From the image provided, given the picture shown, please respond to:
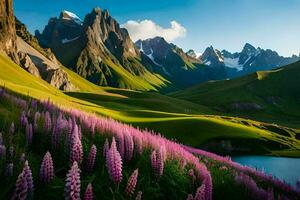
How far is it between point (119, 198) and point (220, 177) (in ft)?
13.6

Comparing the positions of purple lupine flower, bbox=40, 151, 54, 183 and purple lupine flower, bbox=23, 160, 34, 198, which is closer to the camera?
purple lupine flower, bbox=23, 160, 34, 198

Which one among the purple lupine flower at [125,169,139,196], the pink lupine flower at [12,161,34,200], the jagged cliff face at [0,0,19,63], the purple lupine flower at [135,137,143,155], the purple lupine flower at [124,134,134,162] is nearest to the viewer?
the pink lupine flower at [12,161,34,200]

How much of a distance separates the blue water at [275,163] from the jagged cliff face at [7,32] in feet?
425

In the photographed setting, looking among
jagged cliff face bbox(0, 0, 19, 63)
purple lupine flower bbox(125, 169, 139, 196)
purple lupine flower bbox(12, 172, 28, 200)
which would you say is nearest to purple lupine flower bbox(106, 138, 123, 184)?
purple lupine flower bbox(125, 169, 139, 196)

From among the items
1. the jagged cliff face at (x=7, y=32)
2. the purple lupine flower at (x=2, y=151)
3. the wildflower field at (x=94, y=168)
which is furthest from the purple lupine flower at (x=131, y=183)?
the jagged cliff face at (x=7, y=32)

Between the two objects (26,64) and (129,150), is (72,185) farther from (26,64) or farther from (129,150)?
(26,64)

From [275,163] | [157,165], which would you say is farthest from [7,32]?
[157,165]

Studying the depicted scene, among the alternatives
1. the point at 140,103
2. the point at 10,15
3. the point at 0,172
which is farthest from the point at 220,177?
the point at 10,15

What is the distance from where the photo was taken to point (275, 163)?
7319cm

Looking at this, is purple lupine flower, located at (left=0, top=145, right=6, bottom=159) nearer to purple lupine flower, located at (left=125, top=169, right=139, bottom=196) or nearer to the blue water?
purple lupine flower, located at (left=125, top=169, right=139, bottom=196)

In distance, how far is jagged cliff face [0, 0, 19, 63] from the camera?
175137mm

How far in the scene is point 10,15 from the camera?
649 ft

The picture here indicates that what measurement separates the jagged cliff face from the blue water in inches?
5097

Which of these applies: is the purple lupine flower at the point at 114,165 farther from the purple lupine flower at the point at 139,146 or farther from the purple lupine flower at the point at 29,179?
the purple lupine flower at the point at 139,146
